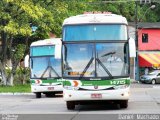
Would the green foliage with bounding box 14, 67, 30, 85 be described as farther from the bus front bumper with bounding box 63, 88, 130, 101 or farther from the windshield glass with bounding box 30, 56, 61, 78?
the bus front bumper with bounding box 63, 88, 130, 101

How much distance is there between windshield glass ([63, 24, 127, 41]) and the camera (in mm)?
22250

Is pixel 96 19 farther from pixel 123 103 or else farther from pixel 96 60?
pixel 123 103

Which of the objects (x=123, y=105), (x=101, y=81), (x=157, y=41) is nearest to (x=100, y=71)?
(x=101, y=81)

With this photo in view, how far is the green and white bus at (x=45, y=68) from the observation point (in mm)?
34438

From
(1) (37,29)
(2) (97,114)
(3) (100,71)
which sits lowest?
(2) (97,114)

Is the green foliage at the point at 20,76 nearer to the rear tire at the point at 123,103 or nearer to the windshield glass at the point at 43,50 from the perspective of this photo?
the windshield glass at the point at 43,50

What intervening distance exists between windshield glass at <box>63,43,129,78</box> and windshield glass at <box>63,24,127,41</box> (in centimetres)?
29

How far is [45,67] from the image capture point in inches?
1380

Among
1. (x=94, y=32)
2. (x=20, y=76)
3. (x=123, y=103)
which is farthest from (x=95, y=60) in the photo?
(x=20, y=76)

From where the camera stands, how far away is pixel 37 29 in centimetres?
4903

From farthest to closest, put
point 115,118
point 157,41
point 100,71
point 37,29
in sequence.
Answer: point 157,41 < point 37,29 < point 100,71 < point 115,118

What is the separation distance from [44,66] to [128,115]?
16.3 m

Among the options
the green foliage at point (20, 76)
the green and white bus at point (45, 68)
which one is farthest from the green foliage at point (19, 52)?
Answer: the green and white bus at point (45, 68)

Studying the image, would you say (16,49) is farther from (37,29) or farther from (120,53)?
(120,53)
